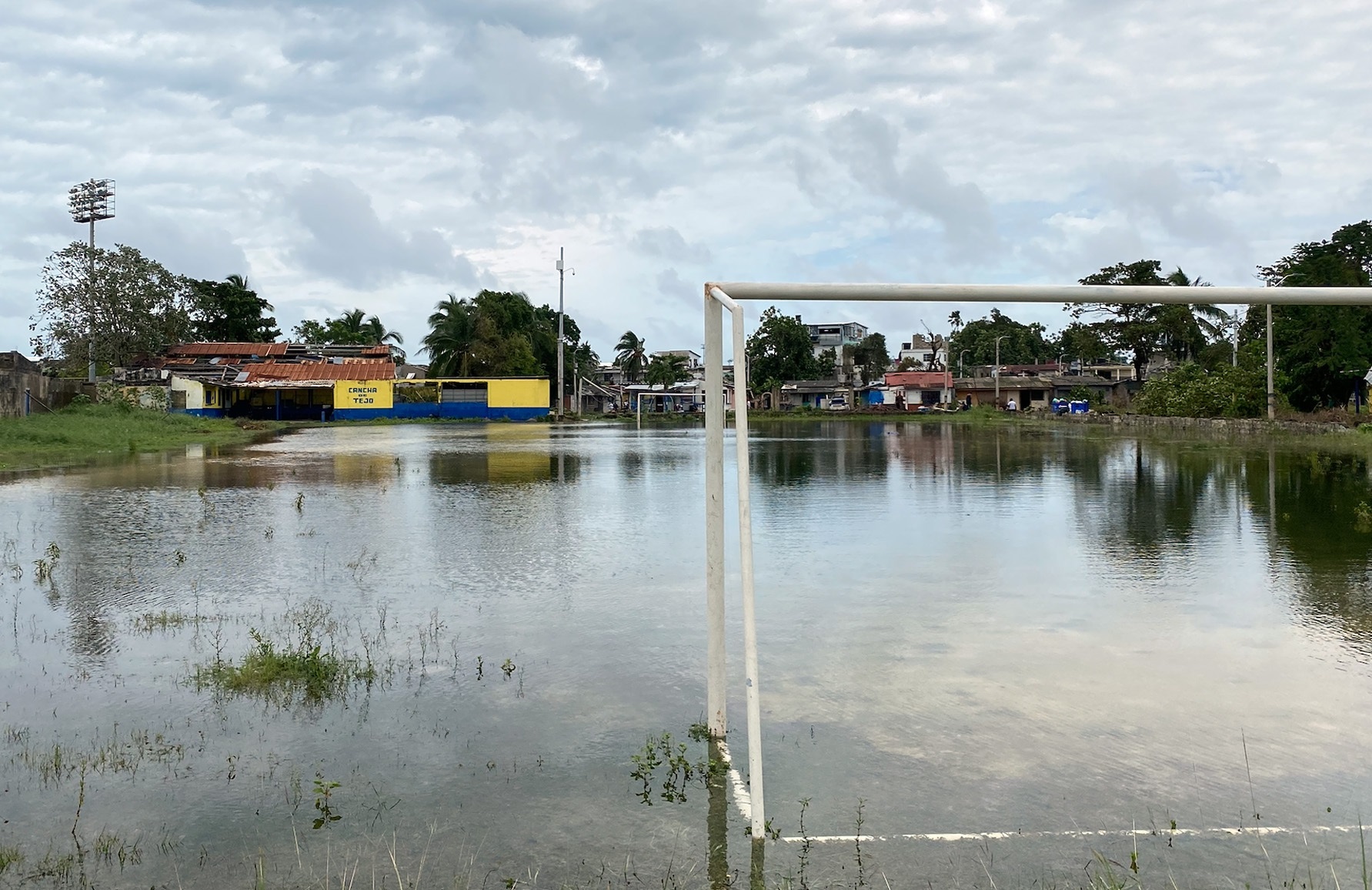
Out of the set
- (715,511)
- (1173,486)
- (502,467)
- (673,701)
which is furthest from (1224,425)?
(715,511)

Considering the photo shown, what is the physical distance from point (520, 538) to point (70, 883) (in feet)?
27.3

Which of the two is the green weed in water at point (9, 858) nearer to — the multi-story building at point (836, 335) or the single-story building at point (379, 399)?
the single-story building at point (379, 399)

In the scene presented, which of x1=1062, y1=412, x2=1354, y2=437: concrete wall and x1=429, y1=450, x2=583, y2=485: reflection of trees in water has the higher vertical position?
x1=1062, y1=412, x2=1354, y2=437: concrete wall

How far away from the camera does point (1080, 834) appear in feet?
14.1

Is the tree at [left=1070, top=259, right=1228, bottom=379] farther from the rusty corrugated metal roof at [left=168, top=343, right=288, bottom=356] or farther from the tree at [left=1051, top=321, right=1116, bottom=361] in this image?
the rusty corrugated metal roof at [left=168, top=343, right=288, bottom=356]

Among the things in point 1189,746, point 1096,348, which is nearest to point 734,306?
point 1189,746

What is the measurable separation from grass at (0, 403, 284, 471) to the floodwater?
13.4m

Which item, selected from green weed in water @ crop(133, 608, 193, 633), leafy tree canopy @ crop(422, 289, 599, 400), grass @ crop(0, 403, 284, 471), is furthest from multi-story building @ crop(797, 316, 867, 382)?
green weed in water @ crop(133, 608, 193, 633)

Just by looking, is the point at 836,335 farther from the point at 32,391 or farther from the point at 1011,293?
the point at 1011,293

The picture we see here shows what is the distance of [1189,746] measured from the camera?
17.4 ft

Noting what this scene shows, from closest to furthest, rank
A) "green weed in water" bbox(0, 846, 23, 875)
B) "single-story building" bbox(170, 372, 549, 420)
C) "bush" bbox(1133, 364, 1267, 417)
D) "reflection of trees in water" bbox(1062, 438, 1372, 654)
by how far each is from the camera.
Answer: "green weed in water" bbox(0, 846, 23, 875), "reflection of trees in water" bbox(1062, 438, 1372, 654), "bush" bbox(1133, 364, 1267, 417), "single-story building" bbox(170, 372, 549, 420)

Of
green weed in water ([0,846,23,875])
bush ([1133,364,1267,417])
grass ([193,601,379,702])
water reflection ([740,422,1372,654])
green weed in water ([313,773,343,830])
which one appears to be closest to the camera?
green weed in water ([0,846,23,875])

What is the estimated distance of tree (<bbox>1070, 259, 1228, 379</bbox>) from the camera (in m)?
61.1

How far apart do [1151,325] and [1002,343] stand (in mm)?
37332
